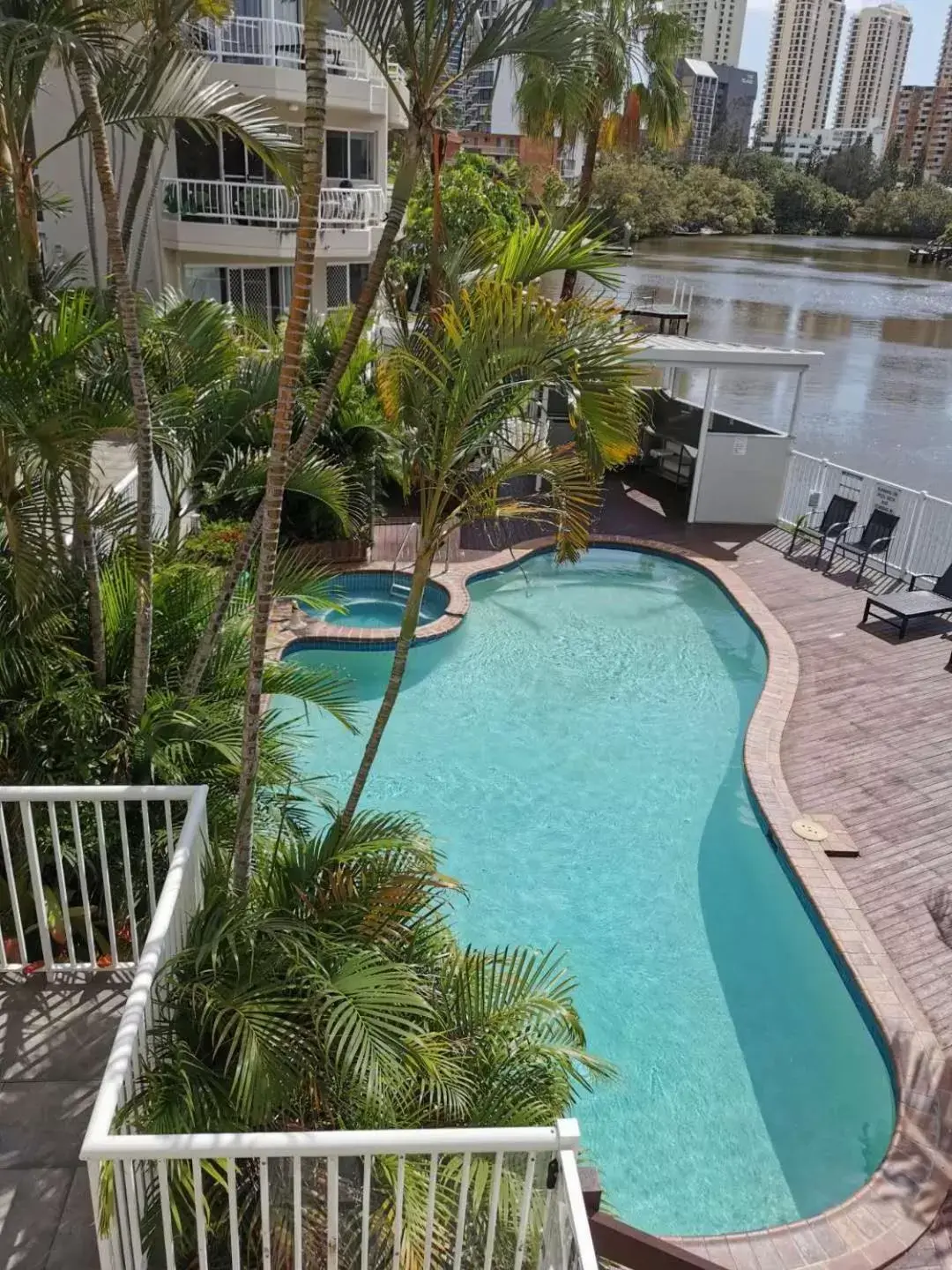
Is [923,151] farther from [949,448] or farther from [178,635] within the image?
[178,635]

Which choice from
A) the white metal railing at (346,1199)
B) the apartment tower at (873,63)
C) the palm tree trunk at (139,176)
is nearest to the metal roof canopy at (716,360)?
the palm tree trunk at (139,176)

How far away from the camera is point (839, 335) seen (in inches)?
1564

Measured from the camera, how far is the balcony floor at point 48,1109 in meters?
3.07

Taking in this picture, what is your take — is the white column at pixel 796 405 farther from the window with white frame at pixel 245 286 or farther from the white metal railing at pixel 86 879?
the white metal railing at pixel 86 879

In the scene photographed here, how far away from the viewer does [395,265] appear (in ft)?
83.0

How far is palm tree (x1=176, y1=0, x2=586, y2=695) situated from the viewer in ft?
11.1

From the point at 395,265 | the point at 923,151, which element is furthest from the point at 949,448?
the point at 923,151

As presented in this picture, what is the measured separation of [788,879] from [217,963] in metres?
5.09

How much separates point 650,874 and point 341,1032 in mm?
4822

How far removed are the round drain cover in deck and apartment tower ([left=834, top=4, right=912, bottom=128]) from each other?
208 m

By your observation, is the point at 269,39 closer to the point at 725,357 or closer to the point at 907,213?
the point at 725,357

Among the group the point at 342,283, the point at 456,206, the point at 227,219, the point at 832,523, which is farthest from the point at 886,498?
the point at 456,206

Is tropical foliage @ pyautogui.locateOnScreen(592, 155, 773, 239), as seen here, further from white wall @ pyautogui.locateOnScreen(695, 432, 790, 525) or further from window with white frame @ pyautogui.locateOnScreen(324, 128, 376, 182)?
white wall @ pyautogui.locateOnScreen(695, 432, 790, 525)

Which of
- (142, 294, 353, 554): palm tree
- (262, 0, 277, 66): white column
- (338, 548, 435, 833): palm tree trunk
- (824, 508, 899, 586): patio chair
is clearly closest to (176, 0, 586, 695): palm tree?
(338, 548, 435, 833): palm tree trunk
